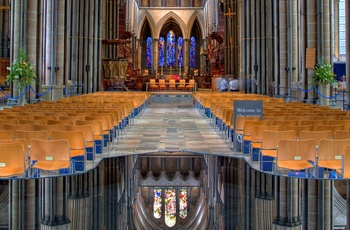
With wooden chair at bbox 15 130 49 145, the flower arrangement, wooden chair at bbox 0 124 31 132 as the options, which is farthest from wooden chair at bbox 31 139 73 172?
the flower arrangement

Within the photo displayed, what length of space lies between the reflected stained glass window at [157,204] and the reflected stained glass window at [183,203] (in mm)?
310

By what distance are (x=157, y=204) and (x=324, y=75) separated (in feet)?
54.9

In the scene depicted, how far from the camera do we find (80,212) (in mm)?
6805

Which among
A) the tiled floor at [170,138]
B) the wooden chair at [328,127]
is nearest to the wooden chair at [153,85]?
the tiled floor at [170,138]

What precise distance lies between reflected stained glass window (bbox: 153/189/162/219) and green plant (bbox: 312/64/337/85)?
1594 centimetres

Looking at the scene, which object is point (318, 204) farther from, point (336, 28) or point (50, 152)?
point (336, 28)

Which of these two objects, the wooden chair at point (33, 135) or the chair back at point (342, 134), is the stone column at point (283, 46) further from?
the wooden chair at point (33, 135)

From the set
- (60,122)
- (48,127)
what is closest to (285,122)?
(60,122)

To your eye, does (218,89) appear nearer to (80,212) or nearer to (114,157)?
(114,157)

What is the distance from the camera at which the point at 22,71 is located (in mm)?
21562

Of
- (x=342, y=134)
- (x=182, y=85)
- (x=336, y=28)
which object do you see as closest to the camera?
(x=342, y=134)

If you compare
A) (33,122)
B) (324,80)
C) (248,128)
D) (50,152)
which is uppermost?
(324,80)

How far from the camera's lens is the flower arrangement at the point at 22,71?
21.5 metres

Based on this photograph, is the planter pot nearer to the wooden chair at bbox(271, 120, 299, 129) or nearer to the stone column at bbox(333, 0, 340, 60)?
the wooden chair at bbox(271, 120, 299, 129)
